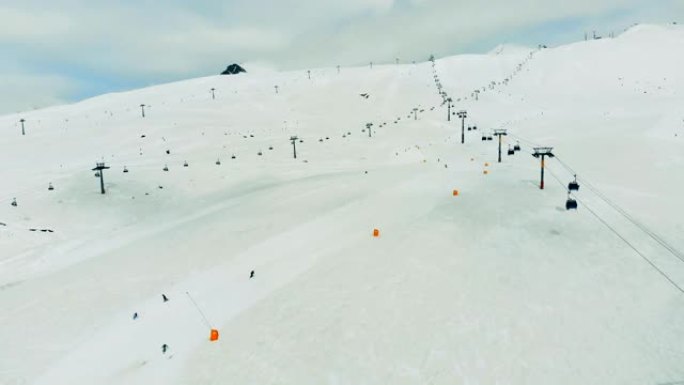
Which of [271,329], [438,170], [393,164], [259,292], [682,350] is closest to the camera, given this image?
[682,350]

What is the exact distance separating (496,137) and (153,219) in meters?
48.3

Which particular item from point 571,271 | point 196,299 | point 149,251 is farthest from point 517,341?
point 149,251

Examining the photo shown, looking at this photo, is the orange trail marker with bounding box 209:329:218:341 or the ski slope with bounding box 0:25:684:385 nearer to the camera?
the ski slope with bounding box 0:25:684:385

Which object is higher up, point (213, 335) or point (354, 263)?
point (354, 263)

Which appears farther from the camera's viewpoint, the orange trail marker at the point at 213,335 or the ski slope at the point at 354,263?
the orange trail marker at the point at 213,335

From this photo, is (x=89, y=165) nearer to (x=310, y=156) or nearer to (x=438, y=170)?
(x=310, y=156)

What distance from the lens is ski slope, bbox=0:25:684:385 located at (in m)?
17.5

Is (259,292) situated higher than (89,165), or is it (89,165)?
(89,165)

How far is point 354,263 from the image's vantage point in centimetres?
2555

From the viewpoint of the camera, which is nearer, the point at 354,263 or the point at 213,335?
the point at 213,335

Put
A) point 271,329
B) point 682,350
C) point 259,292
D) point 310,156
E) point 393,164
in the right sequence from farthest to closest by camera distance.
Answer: point 310,156
point 393,164
point 259,292
point 271,329
point 682,350

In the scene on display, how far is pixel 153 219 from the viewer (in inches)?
1564

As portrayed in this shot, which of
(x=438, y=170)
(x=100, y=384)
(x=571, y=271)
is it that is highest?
(x=438, y=170)

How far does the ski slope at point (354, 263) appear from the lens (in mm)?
17516
